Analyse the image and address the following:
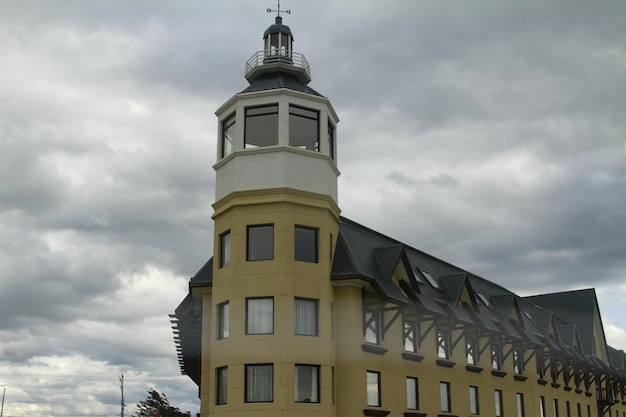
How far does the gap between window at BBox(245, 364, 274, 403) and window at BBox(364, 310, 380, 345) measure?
19.1ft

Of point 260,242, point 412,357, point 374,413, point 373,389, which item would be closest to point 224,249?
point 260,242

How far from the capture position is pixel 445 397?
43062 mm

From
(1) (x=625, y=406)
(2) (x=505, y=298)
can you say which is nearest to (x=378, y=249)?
(2) (x=505, y=298)

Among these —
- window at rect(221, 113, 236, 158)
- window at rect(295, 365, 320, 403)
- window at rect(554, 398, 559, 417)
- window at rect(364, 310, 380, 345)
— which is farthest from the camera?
window at rect(554, 398, 559, 417)

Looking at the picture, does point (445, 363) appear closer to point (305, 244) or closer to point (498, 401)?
point (498, 401)

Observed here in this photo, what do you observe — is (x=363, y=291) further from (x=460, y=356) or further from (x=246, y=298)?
(x=460, y=356)

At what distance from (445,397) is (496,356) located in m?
9.17

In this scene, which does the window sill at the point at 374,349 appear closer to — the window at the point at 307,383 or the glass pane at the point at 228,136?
the window at the point at 307,383

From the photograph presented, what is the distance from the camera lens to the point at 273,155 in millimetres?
35906

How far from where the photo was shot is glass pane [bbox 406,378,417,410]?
39.3 meters

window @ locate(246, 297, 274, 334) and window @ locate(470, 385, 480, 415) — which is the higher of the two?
window @ locate(246, 297, 274, 334)

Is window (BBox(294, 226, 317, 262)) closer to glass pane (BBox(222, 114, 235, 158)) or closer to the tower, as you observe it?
the tower

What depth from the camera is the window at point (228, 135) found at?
124 feet

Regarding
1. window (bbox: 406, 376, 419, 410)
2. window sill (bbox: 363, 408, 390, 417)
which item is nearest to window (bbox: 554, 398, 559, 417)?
window (bbox: 406, 376, 419, 410)
